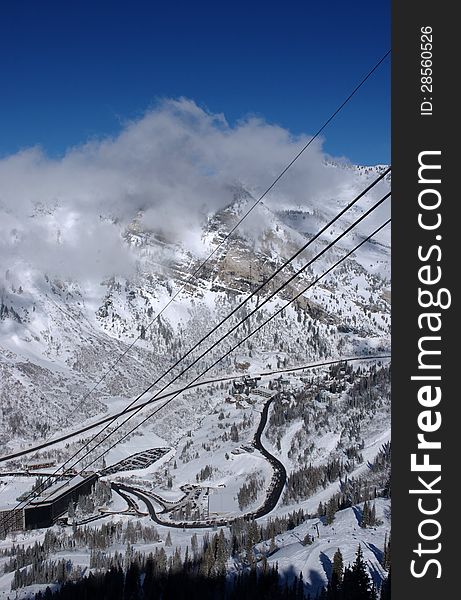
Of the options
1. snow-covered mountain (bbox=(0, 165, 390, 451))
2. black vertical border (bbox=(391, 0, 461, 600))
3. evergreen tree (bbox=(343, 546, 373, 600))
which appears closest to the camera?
black vertical border (bbox=(391, 0, 461, 600))

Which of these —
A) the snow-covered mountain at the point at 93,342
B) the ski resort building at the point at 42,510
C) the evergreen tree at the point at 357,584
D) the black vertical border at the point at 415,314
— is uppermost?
the snow-covered mountain at the point at 93,342

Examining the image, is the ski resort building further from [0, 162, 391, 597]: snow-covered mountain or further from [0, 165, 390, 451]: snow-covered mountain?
[0, 165, 390, 451]: snow-covered mountain

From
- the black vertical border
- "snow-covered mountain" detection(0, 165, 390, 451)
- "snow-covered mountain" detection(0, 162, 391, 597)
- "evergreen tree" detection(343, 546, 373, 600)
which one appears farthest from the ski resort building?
the black vertical border

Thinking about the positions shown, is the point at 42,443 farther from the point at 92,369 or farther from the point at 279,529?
the point at 279,529

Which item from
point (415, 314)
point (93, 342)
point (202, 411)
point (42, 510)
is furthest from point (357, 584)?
point (93, 342)

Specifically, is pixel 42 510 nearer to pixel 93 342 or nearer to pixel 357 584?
pixel 357 584

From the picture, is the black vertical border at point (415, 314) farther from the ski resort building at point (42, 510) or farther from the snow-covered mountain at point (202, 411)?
the ski resort building at point (42, 510)

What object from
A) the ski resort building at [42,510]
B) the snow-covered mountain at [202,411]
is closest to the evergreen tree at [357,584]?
the snow-covered mountain at [202,411]

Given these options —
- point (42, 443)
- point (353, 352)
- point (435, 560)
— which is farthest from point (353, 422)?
point (435, 560)
